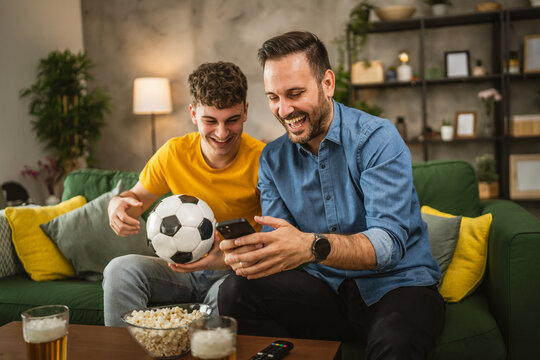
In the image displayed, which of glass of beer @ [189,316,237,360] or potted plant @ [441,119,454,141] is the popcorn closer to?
glass of beer @ [189,316,237,360]

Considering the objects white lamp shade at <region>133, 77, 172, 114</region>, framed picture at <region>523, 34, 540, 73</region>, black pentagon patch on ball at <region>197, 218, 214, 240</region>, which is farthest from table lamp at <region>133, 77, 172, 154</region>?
black pentagon patch on ball at <region>197, 218, 214, 240</region>

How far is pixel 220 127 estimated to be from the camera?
1.70 m

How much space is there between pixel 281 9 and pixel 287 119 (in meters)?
3.25

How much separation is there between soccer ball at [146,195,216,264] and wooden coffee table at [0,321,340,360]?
247 millimetres

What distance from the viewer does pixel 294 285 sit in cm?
149

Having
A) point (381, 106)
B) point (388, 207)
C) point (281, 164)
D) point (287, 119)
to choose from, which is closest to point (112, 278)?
point (281, 164)

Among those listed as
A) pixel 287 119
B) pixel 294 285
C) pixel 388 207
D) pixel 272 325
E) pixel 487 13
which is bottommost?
pixel 272 325

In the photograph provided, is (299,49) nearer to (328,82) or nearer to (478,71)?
(328,82)

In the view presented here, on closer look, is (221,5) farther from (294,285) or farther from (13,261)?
(294,285)

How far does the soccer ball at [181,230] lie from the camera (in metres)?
1.29

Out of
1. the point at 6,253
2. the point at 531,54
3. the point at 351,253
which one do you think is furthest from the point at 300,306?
the point at 531,54

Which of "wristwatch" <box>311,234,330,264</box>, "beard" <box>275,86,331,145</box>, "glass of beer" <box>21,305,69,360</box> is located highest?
"beard" <box>275,86,331,145</box>

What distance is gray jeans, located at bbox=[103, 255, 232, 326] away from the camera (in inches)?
63.6

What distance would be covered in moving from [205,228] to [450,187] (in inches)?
46.3
